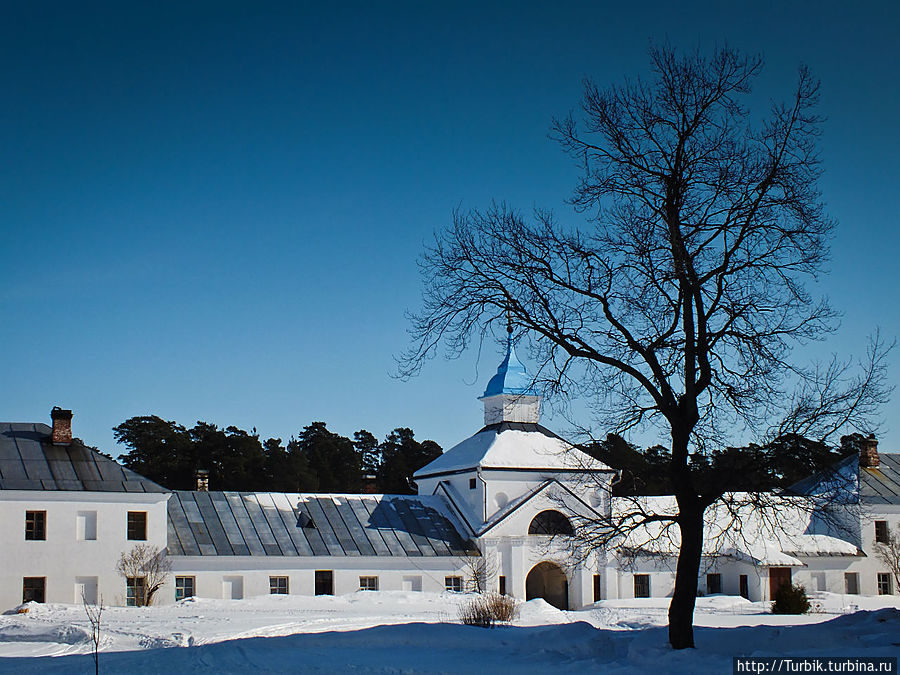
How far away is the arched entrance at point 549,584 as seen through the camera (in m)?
39.6

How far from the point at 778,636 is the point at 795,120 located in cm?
843

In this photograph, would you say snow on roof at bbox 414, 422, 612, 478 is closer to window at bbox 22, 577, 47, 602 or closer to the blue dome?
the blue dome

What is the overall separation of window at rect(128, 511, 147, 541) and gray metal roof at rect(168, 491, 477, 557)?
1.23m

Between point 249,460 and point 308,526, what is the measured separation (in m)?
26.5

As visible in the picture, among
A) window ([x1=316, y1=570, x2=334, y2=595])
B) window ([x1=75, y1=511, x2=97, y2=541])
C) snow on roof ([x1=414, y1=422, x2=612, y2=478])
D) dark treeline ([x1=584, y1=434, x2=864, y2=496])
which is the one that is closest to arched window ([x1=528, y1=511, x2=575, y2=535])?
snow on roof ([x1=414, y1=422, x2=612, y2=478])

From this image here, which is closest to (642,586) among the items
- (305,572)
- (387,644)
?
(305,572)

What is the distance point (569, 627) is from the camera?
57.2ft

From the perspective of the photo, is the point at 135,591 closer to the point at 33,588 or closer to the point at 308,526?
the point at 33,588

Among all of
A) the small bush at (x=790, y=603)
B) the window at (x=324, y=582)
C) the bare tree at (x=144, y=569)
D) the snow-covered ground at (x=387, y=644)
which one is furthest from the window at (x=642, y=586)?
the bare tree at (x=144, y=569)

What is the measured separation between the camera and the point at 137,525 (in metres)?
34.5

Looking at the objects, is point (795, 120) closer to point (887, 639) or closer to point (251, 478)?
point (887, 639)

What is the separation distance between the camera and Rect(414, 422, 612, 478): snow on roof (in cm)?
4019

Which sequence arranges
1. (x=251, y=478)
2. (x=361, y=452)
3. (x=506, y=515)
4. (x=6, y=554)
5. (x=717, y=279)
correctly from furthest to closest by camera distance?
(x=361, y=452) → (x=251, y=478) → (x=506, y=515) → (x=6, y=554) → (x=717, y=279)

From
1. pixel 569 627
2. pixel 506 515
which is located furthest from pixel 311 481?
pixel 569 627
